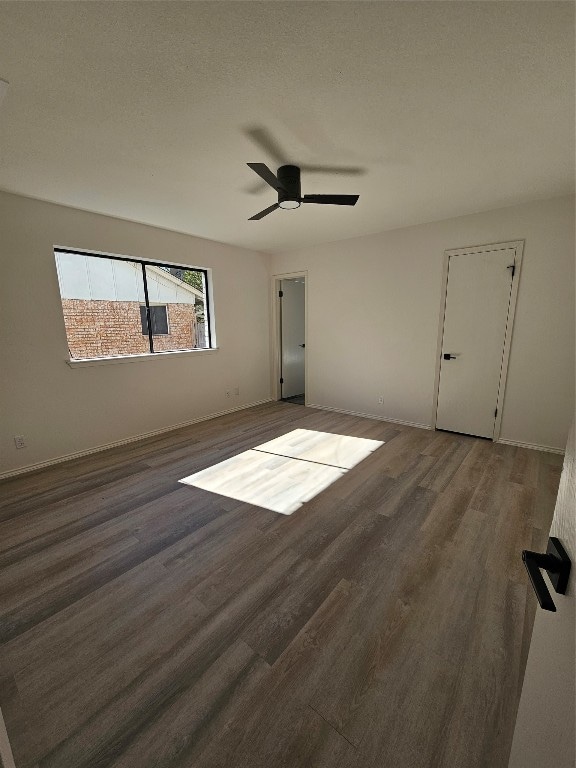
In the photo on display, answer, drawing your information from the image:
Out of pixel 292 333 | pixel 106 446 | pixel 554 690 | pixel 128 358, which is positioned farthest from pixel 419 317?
pixel 106 446

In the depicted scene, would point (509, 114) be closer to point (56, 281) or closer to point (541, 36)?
point (541, 36)

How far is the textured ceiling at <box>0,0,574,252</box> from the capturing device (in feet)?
4.10

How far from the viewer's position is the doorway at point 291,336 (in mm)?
5523

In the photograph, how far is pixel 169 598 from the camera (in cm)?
164

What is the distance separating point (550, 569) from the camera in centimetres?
55

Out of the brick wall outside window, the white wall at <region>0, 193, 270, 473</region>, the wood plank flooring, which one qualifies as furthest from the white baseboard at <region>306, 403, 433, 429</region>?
the brick wall outside window

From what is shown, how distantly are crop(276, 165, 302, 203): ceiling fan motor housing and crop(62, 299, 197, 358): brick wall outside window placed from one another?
2.44 m

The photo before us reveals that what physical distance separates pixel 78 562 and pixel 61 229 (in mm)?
3062

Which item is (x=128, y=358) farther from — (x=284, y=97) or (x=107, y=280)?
(x=284, y=97)

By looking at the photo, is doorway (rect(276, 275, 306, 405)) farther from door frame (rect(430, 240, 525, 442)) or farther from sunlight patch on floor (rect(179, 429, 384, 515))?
door frame (rect(430, 240, 525, 442))

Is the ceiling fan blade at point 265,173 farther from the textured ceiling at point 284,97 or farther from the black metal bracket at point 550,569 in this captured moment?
the black metal bracket at point 550,569

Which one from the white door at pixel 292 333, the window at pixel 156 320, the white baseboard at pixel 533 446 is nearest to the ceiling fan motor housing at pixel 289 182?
the window at pixel 156 320

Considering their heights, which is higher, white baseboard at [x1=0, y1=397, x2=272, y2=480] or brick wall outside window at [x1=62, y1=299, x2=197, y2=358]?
brick wall outside window at [x1=62, y1=299, x2=197, y2=358]

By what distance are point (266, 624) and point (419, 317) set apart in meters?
3.71
